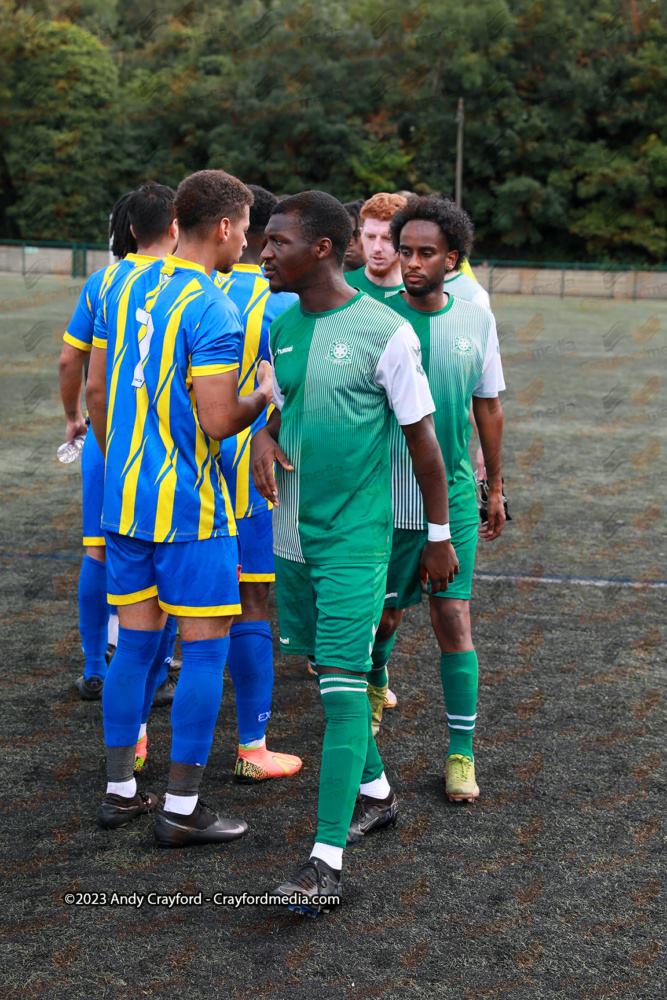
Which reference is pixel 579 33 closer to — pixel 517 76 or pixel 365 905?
pixel 517 76

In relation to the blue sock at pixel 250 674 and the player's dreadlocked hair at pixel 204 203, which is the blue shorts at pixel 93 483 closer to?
the blue sock at pixel 250 674

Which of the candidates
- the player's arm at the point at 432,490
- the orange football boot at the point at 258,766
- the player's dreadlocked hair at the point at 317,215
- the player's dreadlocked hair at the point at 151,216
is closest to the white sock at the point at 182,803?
the orange football boot at the point at 258,766

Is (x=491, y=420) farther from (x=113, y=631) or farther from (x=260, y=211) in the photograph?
(x=113, y=631)

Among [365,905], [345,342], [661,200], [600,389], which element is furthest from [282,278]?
[661,200]

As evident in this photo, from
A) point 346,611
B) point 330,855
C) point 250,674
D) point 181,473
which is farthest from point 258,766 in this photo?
point 181,473

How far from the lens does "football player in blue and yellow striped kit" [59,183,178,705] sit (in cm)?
381

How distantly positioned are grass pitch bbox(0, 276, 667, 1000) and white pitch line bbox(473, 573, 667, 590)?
24mm

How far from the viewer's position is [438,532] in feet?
9.96

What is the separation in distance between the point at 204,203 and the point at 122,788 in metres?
1.95

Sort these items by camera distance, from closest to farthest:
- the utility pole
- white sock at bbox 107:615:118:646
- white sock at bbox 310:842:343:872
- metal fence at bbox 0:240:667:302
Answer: white sock at bbox 310:842:343:872, white sock at bbox 107:615:118:646, metal fence at bbox 0:240:667:302, the utility pole

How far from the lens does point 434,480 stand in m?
2.98

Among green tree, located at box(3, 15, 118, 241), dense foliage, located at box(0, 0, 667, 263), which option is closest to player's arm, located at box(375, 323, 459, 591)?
dense foliage, located at box(0, 0, 667, 263)

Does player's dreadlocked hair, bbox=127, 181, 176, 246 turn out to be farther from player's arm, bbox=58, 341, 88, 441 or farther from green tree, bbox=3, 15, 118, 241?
green tree, bbox=3, 15, 118, 241

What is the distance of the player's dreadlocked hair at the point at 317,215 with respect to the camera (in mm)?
2904
